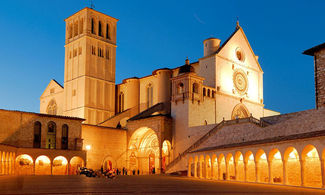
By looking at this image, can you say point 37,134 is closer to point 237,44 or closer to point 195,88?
point 195,88

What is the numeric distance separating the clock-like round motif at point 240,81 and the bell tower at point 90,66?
65.0 feet

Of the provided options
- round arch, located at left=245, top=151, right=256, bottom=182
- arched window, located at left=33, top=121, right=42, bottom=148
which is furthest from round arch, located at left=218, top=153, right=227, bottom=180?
arched window, located at left=33, top=121, right=42, bottom=148

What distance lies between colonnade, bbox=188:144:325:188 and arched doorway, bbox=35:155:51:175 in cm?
1444

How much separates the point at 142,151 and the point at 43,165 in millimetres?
12952

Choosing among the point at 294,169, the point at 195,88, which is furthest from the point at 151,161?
the point at 294,169

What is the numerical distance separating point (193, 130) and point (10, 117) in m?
18.4

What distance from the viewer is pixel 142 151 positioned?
51312mm

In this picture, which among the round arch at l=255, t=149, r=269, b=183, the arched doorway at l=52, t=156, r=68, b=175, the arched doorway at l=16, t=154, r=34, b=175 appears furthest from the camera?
the arched doorway at l=52, t=156, r=68, b=175

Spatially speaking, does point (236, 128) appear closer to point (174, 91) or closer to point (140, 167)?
point (174, 91)

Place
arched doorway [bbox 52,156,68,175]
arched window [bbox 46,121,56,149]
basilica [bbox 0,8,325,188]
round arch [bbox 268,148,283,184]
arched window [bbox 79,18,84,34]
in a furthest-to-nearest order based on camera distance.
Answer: arched window [bbox 79,18,84,34] → arched window [bbox 46,121,56,149] → arched doorway [bbox 52,156,68,175] → basilica [bbox 0,8,325,188] → round arch [bbox 268,148,283,184]

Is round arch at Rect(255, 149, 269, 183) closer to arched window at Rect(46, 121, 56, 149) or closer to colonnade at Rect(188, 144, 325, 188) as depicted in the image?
colonnade at Rect(188, 144, 325, 188)

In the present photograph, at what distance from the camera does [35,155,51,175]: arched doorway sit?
42.0 m

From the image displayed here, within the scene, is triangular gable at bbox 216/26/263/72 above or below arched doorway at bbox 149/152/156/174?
above

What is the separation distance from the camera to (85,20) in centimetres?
6144
